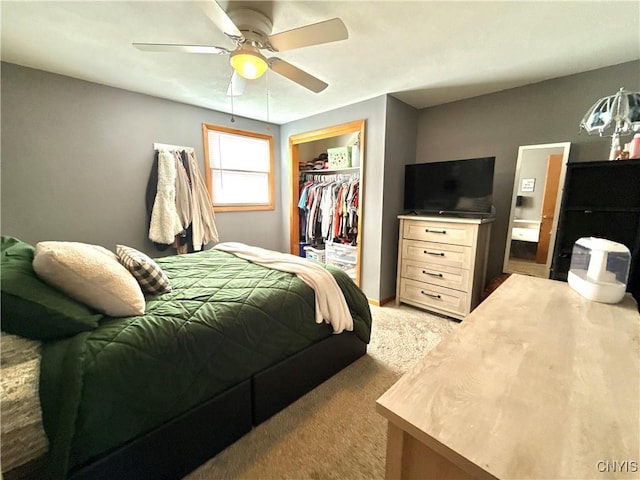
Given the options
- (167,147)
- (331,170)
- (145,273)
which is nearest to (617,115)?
(331,170)

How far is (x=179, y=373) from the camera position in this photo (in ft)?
3.49

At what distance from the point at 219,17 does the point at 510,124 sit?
8.66 feet

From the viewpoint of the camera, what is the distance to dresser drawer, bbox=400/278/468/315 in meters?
2.47

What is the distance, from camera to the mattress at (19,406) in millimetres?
761

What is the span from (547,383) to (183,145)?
11.3 feet

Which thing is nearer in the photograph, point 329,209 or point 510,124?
point 510,124

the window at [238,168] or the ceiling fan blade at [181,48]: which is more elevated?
the ceiling fan blade at [181,48]

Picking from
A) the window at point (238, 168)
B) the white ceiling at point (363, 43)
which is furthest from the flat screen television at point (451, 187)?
the window at point (238, 168)

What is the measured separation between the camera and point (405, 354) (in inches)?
79.7

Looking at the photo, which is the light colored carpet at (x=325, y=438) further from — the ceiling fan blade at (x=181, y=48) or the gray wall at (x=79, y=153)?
the gray wall at (x=79, y=153)

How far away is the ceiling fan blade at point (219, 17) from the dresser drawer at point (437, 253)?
2282 mm

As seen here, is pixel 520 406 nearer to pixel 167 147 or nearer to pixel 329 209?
pixel 329 209

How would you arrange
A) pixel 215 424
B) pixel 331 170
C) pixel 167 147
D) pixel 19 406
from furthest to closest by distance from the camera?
pixel 331 170
pixel 167 147
pixel 215 424
pixel 19 406

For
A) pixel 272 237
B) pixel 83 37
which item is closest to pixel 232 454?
pixel 83 37
